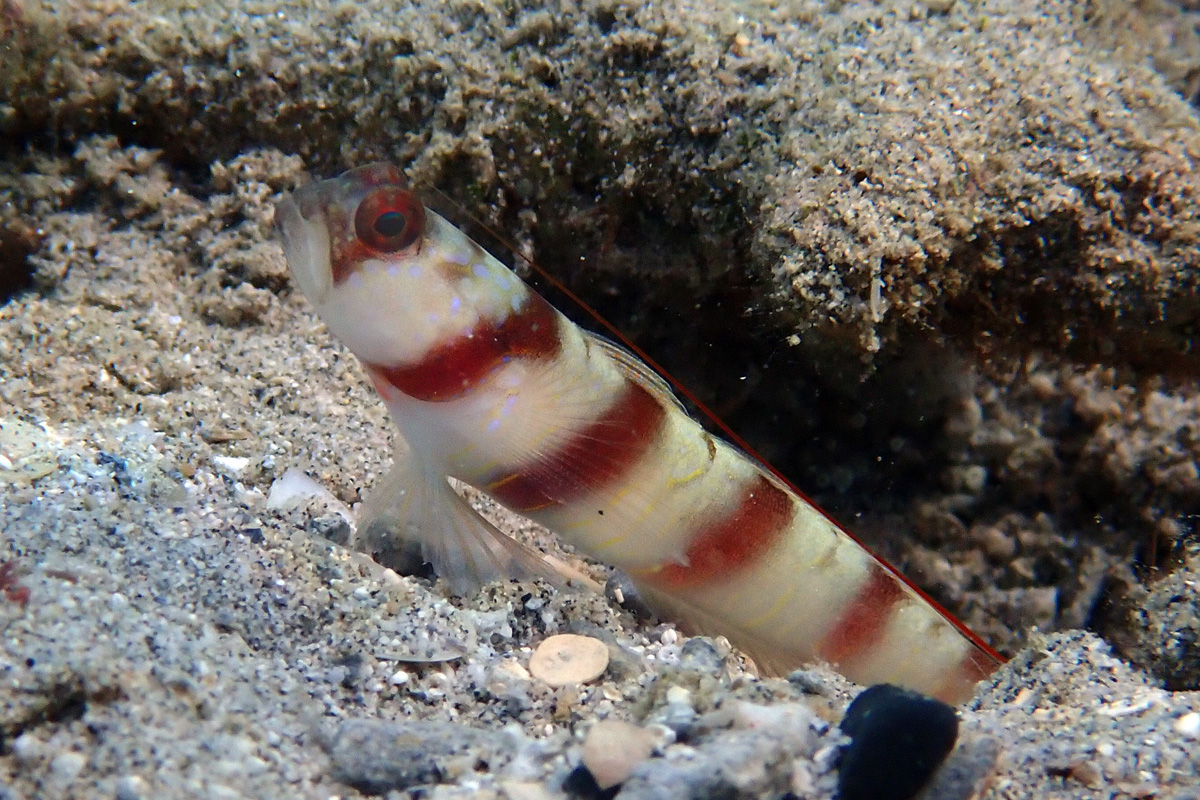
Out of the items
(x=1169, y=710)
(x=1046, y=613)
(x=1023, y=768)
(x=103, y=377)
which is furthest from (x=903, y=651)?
(x=103, y=377)

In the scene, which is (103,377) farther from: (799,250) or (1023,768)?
(1023,768)

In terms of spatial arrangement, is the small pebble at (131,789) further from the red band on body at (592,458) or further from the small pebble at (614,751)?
the red band on body at (592,458)

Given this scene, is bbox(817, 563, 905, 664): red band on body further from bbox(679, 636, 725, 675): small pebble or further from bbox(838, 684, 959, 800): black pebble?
bbox(838, 684, 959, 800): black pebble

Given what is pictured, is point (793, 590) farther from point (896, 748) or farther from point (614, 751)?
point (614, 751)

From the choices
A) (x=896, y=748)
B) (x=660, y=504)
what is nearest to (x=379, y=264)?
(x=660, y=504)

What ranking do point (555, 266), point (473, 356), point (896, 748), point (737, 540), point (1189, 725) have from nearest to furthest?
1. point (896, 748)
2. point (1189, 725)
3. point (473, 356)
4. point (737, 540)
5. point (555, 266)

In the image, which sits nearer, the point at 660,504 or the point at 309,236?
the point at 309,236
